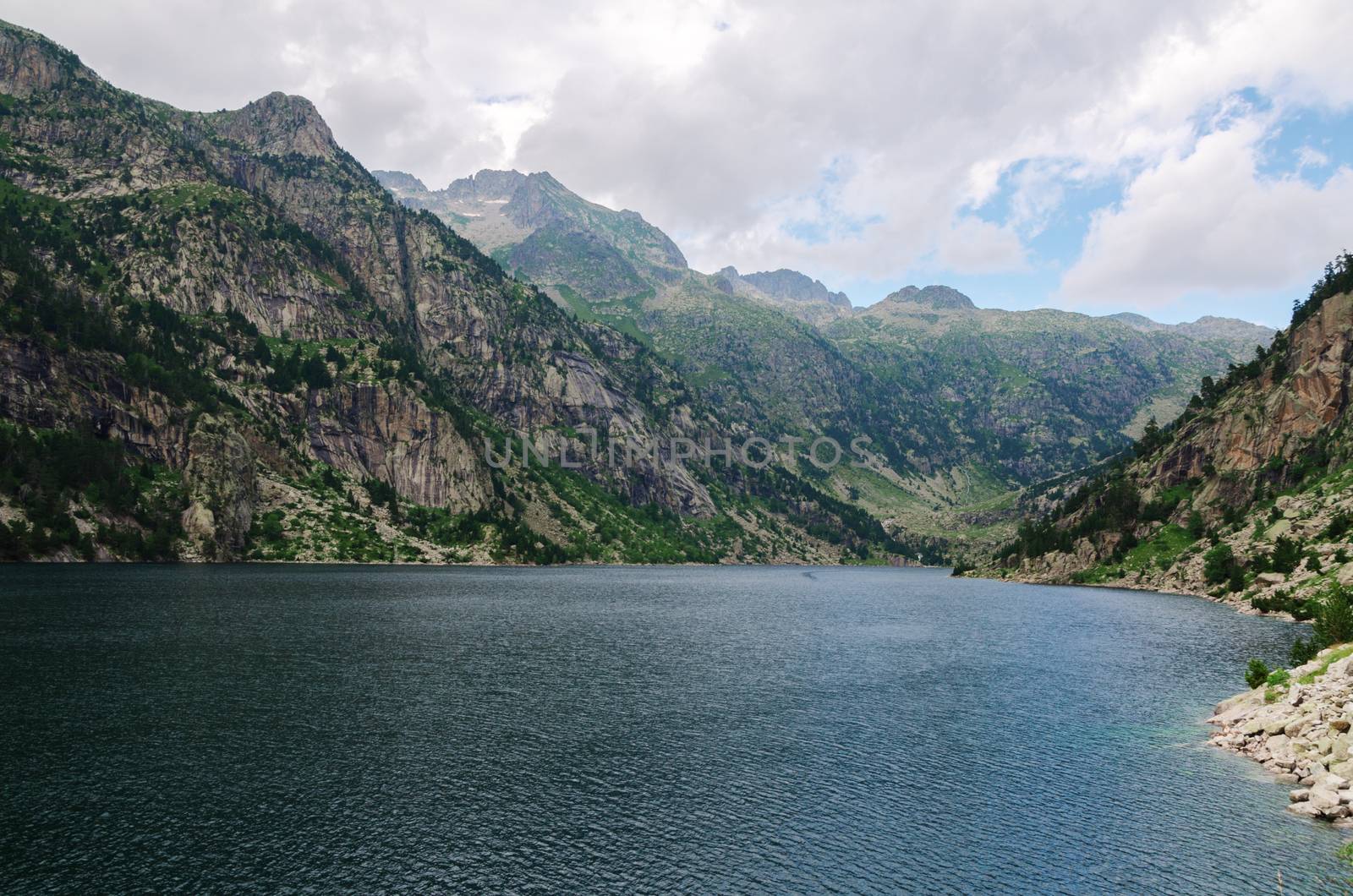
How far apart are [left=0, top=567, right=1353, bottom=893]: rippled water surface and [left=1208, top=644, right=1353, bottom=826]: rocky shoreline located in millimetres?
1888

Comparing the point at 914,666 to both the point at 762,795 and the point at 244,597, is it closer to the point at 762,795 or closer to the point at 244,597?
the point at 762,795

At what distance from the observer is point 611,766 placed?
1939 inches

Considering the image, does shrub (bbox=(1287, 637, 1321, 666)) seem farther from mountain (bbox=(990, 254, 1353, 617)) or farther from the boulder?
mountain (bbox=(990, 254, 1353, 617))

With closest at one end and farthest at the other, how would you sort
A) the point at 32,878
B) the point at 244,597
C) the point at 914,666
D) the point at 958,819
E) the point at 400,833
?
the point at 32,878 < the point at 400,833 < the point at 958,819 < the point at 914,666 < the point at 244,597

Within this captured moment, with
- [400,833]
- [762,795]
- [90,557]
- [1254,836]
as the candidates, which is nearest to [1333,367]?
[1254,836]

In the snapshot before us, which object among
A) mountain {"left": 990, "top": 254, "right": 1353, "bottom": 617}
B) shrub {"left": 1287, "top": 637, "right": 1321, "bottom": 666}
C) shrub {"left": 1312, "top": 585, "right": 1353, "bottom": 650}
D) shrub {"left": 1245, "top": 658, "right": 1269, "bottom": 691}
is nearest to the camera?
shrub {"left": 1245, "top": 658, "right": 1269, "bottom": 691}

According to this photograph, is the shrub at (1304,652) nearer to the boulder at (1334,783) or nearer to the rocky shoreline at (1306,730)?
the rocky shoreline at (1306,730)

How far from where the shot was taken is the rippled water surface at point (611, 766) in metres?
34.6

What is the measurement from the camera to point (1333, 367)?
17150 centimetres

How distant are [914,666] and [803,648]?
698 inches

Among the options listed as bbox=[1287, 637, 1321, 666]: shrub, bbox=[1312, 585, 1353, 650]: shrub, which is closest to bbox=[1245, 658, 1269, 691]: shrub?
bbox=[1287, 637, 1321, 666]: shrub

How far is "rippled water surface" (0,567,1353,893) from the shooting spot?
3456cm

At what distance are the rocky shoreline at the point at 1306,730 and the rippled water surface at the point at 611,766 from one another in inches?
74.3

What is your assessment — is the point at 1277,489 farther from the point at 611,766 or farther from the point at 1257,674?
the point at 611,766
